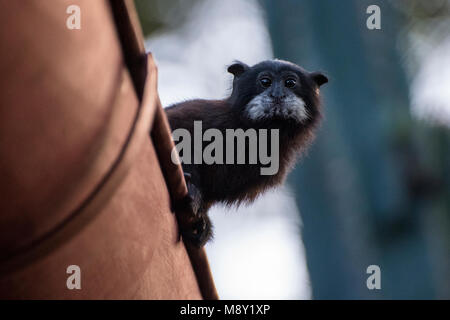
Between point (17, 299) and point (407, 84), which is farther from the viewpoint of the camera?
point (407, 84)

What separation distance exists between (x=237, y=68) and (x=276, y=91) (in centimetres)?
47

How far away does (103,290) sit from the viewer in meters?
1.99

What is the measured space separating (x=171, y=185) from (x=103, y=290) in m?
0.50

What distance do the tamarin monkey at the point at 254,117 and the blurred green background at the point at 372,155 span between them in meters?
2.74

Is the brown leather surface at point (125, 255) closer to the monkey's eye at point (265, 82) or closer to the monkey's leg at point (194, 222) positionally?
the monkey's leg at point (194, 222)

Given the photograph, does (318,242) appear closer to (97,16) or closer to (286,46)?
(286,46)

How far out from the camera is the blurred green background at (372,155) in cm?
707

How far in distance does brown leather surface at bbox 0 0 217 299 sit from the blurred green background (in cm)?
→ 499

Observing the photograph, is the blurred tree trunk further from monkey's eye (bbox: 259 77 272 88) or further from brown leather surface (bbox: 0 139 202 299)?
brown leather surface (bbox: 0 139 202 299)

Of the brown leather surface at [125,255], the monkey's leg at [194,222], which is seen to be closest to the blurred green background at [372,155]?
the monkey's leg at [194,222]

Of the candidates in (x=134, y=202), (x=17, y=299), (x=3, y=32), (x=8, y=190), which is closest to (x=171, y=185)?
(x=134, y=202)

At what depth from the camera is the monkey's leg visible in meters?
2.57

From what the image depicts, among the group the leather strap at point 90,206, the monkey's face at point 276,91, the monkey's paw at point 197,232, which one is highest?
the monkey's face at point 276,91
